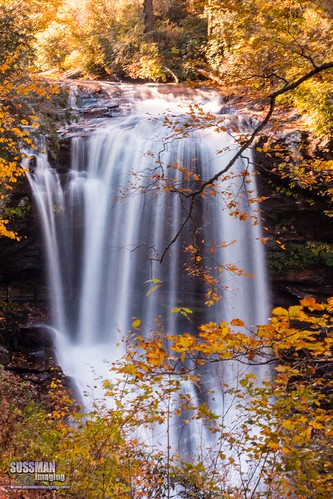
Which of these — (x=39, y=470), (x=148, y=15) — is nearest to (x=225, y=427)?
(x=39, y=470)

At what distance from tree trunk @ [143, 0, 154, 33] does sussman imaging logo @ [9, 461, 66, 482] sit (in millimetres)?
15994

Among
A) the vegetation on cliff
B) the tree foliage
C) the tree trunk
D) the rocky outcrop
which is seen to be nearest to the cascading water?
the rocky outcrop

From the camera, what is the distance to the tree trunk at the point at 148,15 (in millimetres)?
16703

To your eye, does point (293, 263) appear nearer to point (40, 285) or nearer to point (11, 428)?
point (40, 285)

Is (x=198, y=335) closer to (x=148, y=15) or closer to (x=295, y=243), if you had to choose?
(x=295, y=243)

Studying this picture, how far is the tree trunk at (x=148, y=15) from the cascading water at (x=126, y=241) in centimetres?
774

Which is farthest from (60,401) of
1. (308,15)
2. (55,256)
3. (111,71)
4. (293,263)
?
(111,71)

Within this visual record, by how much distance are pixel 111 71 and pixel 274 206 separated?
9.41 meters

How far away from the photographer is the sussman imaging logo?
3.63 metres

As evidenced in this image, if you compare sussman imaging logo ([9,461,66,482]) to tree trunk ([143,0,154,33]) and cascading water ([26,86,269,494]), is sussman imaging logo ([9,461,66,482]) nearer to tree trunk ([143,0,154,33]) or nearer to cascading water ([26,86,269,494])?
cascading water ([26,86,269,494])

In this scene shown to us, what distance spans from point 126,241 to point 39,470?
6959mm

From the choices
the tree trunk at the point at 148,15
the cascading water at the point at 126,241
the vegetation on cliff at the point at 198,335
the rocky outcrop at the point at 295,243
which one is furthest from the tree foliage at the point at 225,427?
the tree trunk at the point at 148,15

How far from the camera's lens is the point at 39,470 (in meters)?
3.74

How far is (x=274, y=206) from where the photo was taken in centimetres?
1075
